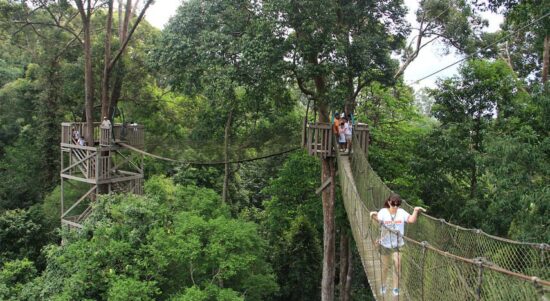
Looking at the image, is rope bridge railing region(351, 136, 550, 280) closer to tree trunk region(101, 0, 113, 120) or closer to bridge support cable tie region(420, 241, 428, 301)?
bridge support cable tie region(420, 241, 428, 301)

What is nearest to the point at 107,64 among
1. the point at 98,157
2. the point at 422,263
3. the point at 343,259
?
the point at 98,157

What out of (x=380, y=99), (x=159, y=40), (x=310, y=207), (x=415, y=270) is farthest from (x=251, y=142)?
(x=415, y=270)

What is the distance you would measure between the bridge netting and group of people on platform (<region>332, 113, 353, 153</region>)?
3.98 feet

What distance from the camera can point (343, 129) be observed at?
7.50 metres

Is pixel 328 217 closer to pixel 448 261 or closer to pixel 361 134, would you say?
pixel 361 134

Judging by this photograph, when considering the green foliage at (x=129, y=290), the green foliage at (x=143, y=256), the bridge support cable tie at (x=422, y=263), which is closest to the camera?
the bridge support cable tie at (x=422, y=263)

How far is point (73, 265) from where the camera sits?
6902 mm

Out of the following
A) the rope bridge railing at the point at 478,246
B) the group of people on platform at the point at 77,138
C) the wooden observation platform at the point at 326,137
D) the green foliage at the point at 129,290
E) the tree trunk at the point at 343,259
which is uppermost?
the wooden observation platform at the point at 326,137

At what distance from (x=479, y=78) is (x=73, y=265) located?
26.5 ft

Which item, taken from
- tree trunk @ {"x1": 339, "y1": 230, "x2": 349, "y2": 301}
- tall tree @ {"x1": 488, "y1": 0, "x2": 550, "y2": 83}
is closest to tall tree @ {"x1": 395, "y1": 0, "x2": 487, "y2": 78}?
tall tree @ {"x1": 488, "y1": 0, "x2": 550, "y2": 83}

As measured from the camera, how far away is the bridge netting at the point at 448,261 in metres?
2.70

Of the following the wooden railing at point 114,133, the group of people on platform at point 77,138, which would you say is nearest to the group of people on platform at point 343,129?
the wooden railing at point 114,133

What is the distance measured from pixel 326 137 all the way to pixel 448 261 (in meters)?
4.78

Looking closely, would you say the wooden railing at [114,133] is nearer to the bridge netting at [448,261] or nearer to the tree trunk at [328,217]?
the tree trunk at [328,217]
